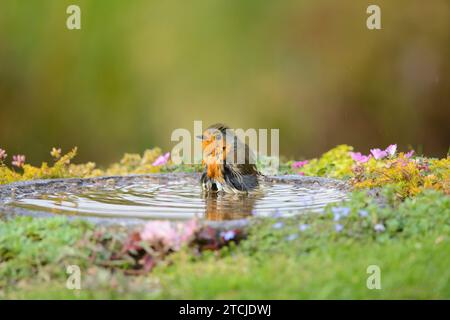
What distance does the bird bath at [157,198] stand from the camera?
4422mm

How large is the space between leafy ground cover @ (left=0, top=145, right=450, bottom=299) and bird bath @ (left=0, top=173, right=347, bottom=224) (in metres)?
0.22

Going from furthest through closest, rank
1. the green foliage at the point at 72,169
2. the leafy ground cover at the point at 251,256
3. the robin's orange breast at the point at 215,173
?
the green foliage at the point at 72,169 → the robin's orange breast at the point at 215,173 → the leafy ground cover at the point at 251,256

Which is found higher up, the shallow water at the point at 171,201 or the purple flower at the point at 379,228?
the purple flower at the point at 379,228

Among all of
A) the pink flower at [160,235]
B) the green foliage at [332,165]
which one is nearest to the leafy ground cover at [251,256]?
the pink flower at [160,235]

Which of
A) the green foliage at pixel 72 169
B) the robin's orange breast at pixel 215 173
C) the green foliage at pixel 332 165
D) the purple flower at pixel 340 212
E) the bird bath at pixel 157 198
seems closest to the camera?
the purple flower at pixel 340 212

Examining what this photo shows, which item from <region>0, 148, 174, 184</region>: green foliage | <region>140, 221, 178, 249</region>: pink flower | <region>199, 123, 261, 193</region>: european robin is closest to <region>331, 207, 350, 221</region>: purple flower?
<region>140, 221, 178, 249</region>: pink flower

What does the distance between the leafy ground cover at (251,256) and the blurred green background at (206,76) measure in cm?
515

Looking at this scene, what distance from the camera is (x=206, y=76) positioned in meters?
10.2

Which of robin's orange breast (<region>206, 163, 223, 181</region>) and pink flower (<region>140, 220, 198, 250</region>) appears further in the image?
Answer: robin's orange breast (<region>206, 163, 223, 181</region>)

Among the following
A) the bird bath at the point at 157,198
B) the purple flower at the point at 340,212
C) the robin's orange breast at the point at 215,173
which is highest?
the robin's orange breast at the point at 215,173

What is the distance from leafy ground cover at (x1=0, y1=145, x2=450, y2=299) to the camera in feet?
10.8

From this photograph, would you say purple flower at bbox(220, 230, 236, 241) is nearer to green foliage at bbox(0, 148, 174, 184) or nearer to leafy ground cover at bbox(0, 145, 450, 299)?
leafy ground cover at bbox(0, 145, 450, 299)

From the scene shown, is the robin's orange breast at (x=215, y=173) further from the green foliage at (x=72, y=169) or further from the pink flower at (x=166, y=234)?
the green foliage at (x=72, y=169)

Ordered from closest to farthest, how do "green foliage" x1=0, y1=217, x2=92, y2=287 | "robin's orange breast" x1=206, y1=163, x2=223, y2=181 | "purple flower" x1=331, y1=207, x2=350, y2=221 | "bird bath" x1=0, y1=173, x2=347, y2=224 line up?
1. "green foliage" x1=0, y1=217, x2=92, y2=287
2. "purple flower" x1=331, y1=207, x2=350, y2=221
3. "bird bath" x1=0, y1=173, x2=347, y2=224
4. "robin's orange breast" x1=206, y1=163, x2=223, y2=181
